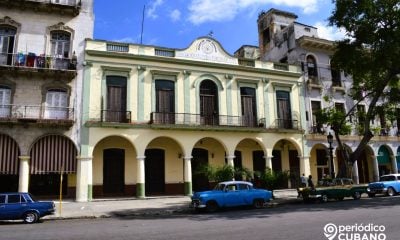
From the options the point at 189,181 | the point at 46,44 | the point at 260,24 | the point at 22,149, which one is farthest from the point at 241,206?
the point at 260,24

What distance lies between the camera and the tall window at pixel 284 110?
2616 cm

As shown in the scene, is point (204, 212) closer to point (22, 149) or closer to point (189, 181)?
point (189, 181)

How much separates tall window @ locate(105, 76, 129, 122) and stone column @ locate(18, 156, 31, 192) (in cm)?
498

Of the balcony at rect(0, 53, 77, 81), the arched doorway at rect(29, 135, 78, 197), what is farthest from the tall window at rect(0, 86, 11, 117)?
the arched doorway at rect(29, 135, 78, 197)

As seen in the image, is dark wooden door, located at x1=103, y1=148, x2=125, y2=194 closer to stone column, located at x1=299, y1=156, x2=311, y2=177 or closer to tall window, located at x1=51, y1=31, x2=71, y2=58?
tall window, located at x1=51, y1=31, x2=71, y2=58

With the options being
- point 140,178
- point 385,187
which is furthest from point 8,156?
point 385,187

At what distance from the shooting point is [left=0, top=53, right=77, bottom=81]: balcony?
19.7 metres

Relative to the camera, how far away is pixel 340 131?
2312cm

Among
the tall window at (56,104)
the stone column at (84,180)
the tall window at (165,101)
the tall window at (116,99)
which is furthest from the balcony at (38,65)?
the tall window at (165,101)

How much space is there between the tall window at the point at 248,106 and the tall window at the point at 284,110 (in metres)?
2.01

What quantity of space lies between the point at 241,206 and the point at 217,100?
937cm

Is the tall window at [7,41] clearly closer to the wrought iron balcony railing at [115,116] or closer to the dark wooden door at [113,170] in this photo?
the wrought iron balcony railing at [115,116]

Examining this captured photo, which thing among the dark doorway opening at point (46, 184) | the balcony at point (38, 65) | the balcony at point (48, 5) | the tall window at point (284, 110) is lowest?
the dark doorway opening at point (46, 184)

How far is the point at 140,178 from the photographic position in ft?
70.4
